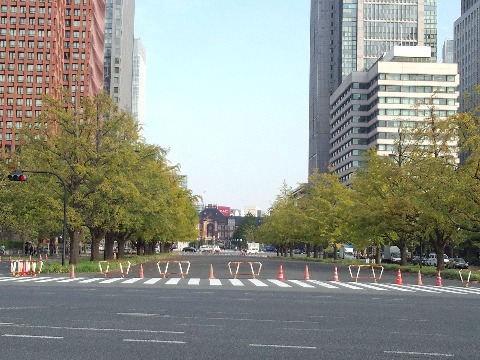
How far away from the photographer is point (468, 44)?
584ft

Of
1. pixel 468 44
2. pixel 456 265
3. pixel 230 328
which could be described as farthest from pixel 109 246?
pixel 468 44

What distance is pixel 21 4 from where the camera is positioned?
14700cm

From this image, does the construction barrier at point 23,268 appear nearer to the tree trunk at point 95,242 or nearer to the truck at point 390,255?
the tree trunk at point 95,242

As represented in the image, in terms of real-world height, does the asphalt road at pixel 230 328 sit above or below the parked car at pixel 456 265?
above

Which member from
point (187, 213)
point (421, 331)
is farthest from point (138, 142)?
point (421, 331)

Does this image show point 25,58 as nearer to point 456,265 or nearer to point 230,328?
point 456,265

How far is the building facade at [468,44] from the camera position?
172m

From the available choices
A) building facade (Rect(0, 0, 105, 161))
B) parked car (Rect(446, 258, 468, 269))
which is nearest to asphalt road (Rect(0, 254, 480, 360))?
parked car (Rect(446, 258, 468, 269))

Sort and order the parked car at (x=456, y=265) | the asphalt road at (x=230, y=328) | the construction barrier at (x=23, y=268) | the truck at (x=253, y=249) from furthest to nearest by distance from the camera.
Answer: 1. the truck at (x=253, y=249)
2. the parked car at (x=456, y=265)
3. the construction barrier at (x=23, y=268)
4. the asphalt road at (x=230, y=328)

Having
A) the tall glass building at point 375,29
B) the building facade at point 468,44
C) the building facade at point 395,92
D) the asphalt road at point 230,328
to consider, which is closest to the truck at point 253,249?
the tall glass building at point 375,29

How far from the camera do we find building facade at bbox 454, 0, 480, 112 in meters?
172

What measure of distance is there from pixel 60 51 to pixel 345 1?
75.4m

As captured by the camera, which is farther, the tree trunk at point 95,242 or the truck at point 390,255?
the truck at point 390,255

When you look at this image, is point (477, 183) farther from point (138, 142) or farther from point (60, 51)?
point (60, 51)
